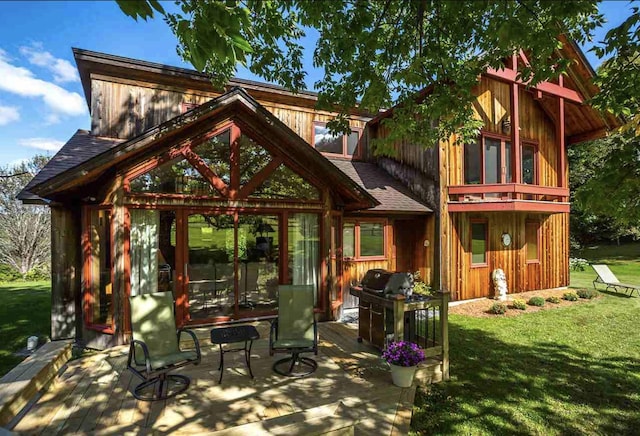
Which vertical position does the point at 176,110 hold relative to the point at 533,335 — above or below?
above

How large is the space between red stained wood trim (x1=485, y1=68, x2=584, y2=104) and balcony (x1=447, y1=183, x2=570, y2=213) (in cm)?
322

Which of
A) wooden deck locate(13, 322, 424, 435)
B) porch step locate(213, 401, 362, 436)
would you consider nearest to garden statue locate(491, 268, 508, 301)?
wooden deck locate(13, 322, 424, 435)

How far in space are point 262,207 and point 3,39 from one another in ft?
15.4

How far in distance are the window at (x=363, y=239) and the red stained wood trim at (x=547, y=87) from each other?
5782 mm

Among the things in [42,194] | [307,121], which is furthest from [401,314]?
[307,121]

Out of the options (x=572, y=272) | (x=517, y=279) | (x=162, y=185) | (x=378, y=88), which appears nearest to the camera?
(x=378, y=88)

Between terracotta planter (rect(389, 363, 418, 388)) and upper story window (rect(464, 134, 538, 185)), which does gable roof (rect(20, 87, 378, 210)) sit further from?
upper story window (rect(464, 134, 538, 185))

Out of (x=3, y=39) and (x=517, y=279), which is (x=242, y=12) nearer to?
(x=3, y=39)

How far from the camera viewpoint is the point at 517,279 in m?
11.4

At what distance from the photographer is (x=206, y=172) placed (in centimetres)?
667

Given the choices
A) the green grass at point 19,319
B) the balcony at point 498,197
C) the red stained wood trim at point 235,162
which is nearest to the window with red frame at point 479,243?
the balcony at point 498,197

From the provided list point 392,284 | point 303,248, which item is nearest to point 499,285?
point 392,284

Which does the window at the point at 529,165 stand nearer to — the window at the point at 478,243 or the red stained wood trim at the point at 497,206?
the red stained wood trim at the point at 497,206

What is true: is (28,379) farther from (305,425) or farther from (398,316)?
(398,316)
